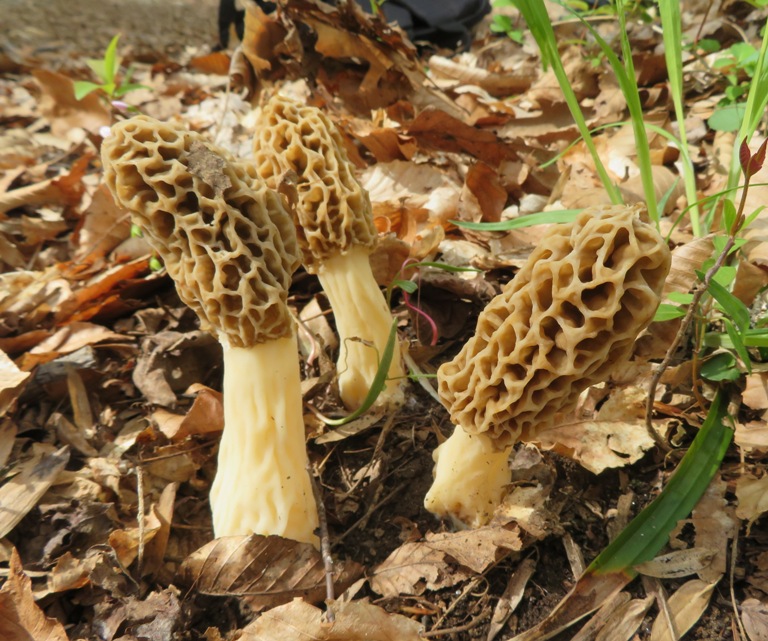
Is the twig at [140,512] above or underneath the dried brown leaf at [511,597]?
above

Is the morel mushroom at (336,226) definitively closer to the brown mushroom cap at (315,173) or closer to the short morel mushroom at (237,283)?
the brown mushroom cap at (315,173)

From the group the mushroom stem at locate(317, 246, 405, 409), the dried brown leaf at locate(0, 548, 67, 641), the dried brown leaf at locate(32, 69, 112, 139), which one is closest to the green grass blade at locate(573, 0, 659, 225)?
the mushroom stem at locate(317, 246, 405, 409)

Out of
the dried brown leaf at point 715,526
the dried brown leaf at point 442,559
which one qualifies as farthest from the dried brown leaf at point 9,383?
the dried brown leaf at point 715,526

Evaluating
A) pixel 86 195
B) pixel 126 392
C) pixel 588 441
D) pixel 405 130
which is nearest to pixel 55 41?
pixel 86 195

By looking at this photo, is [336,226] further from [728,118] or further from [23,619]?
[728,118]

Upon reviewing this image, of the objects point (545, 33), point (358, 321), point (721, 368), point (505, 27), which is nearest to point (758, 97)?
point (545, 33)

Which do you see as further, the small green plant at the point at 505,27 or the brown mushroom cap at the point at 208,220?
the small green plant at the point at 505,27

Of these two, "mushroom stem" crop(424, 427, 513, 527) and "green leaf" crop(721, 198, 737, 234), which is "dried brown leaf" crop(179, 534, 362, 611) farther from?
"green leaf" crop(721, 198, 737, 234)

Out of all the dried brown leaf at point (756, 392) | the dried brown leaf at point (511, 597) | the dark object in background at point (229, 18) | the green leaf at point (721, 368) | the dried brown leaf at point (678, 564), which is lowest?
the dried brown leaf at point (511, 597)
